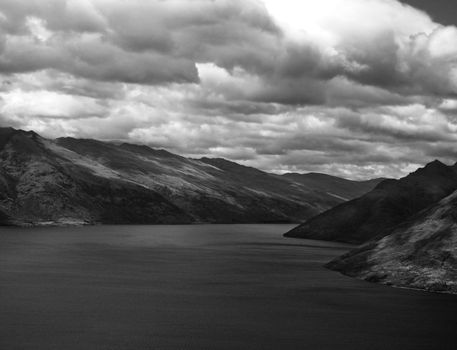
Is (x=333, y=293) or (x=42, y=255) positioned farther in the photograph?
(x=42, y=255)

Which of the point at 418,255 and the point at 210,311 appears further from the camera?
the point at 418,255

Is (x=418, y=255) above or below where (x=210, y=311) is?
above

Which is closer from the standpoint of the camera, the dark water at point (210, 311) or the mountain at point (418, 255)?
the dark water at point (210, 311)

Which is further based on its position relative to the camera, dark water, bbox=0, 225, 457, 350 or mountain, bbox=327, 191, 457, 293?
mountain, bbox=327, 191, 457, 293

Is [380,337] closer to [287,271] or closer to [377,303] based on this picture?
[377,303]

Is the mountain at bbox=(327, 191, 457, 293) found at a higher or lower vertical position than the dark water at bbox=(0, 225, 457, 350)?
higher

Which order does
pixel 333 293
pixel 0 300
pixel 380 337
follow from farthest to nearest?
pixel 333 293 → pixel 0 300 → pixel 380 337

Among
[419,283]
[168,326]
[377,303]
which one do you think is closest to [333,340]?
[168,326]

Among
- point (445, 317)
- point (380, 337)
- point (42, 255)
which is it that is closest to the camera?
point (380, 337)
